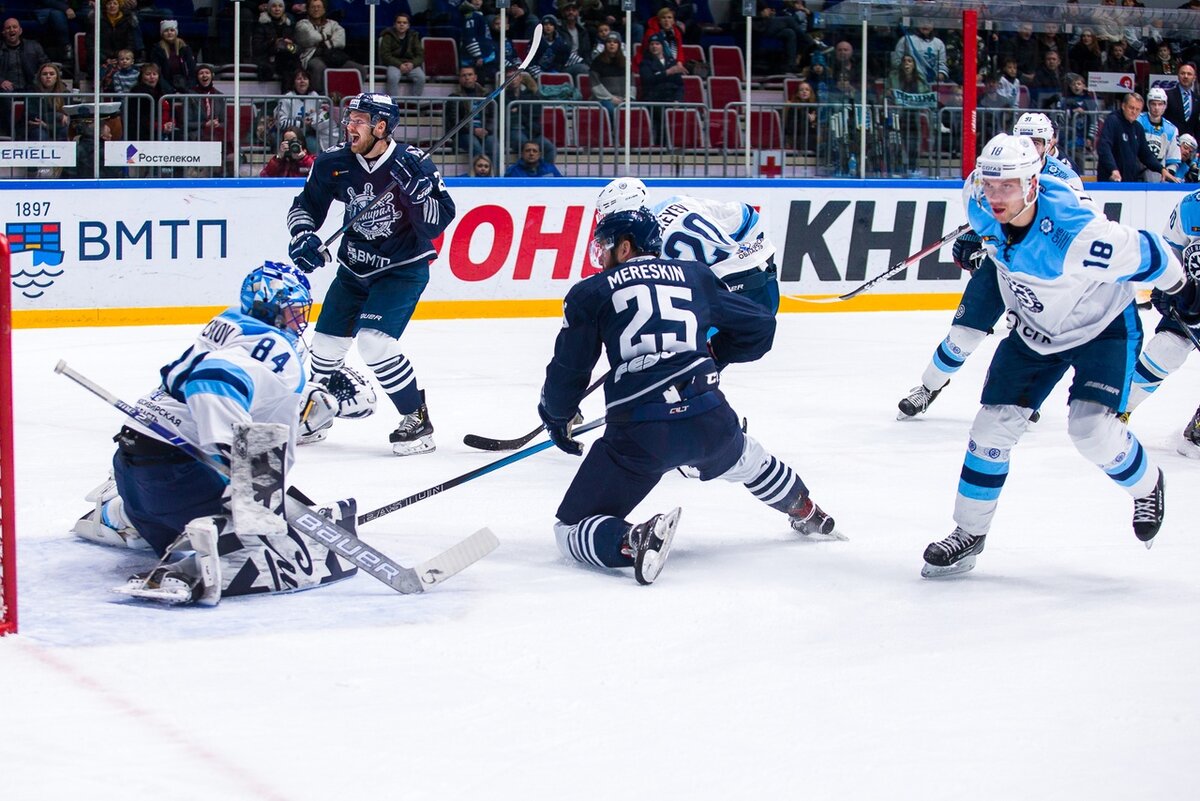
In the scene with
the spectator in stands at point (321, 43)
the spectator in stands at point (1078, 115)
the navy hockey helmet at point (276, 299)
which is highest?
the spectator in stands at point (321, 43)

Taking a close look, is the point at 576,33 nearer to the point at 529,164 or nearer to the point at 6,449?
the point at 529,164

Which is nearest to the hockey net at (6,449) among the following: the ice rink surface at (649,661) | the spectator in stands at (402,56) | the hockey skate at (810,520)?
the ice rink surface at (649,661)

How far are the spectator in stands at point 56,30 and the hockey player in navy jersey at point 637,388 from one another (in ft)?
20.7

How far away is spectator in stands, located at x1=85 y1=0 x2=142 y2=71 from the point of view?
912 cm

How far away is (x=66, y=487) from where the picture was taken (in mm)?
4977

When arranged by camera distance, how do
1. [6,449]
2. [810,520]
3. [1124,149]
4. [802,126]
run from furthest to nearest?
[1124,149], [802,126], [810,520], [6,449]

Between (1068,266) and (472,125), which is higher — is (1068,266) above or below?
below

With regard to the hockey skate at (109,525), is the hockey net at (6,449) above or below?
above

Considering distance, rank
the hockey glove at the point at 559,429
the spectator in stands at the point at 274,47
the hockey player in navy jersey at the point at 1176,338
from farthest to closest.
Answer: the spectator in stands at the point at 274,47, the hockey player in navy jersey at the point at 1176,338, the hockey glove at the point at 559,429

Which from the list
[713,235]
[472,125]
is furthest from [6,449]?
[472,125]

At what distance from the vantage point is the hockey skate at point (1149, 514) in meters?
4.09

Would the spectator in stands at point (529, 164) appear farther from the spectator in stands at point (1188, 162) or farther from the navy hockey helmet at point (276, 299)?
the navy hockey helmet at point (276, 299)

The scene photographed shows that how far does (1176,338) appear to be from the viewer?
5.93 m

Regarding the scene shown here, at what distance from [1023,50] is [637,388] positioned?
8.45 meters
